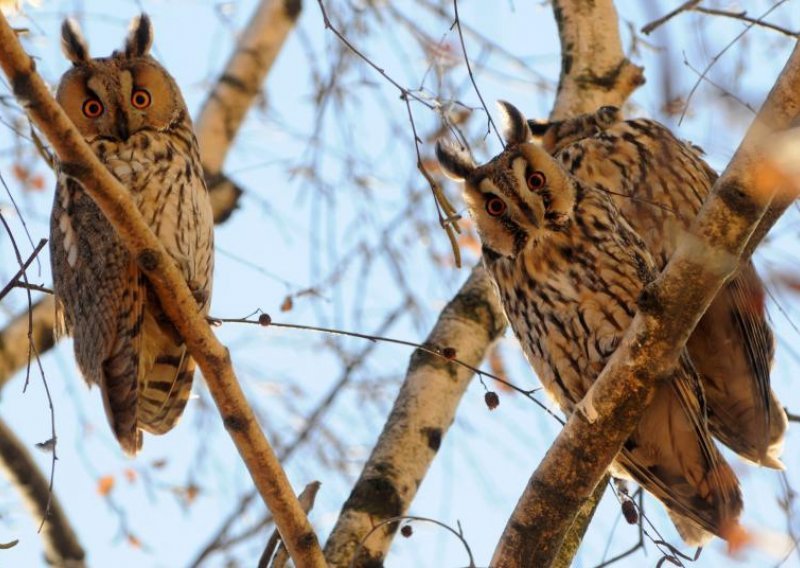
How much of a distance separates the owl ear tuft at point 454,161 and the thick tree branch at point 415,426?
42cm

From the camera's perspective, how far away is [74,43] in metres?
3.17

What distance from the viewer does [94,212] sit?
2.77 meters

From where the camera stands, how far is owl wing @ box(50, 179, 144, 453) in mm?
2604

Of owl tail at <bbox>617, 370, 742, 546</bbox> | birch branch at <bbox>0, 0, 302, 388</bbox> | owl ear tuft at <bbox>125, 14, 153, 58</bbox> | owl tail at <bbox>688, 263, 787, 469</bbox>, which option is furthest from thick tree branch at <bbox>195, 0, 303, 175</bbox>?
owl tail at <bbox>617, 370, 742, 546</bbox>

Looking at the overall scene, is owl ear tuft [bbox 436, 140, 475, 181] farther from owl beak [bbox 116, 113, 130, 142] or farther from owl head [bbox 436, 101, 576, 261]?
owl beak [bbox 116, 113, 130, 142]

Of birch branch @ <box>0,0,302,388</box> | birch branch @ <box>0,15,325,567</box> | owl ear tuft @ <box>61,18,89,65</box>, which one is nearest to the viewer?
birch branch @ <box>0,15,325,567</box>

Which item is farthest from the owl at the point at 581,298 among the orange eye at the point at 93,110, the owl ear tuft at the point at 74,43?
Result: the owl ear tuft at the point at 74,43

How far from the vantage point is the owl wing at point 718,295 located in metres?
2.87

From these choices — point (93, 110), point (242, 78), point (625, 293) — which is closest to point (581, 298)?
point (625, 293)

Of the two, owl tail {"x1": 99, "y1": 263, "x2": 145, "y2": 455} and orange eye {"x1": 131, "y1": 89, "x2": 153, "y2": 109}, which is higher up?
orange eye {"x1": 131, "y1": 89, "x2": 153, "y2": 109}

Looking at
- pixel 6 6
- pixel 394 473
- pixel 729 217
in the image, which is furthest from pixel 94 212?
pixel 729 217

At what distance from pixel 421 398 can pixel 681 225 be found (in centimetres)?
83

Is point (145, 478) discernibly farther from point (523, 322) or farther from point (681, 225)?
point (681, 225)

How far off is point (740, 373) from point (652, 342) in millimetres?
1094
